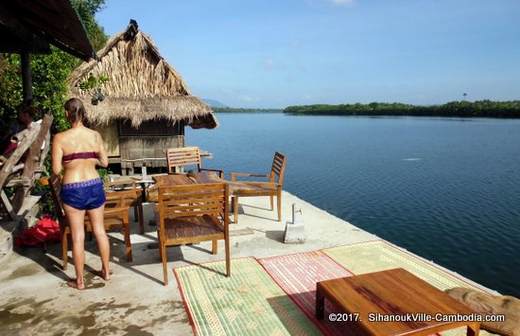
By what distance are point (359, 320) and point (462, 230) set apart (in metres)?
10.1

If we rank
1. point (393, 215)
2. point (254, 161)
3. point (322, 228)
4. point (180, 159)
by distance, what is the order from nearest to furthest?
1. point (322, 228)
2. point (180, 159)
3. point (393, 215)
4. point (254, 161)

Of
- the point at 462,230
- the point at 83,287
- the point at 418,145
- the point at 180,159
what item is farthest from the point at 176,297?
the point at 418,145

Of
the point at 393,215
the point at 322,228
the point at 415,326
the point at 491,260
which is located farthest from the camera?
the point at 393,215

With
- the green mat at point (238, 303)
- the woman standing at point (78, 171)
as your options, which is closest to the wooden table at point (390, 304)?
the green mat at point (238, 303)

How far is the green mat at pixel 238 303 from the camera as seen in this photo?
11.4 ft

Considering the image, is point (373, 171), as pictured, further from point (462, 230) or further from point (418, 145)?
point (418, 145)

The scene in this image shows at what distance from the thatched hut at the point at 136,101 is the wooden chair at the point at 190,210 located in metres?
6.95

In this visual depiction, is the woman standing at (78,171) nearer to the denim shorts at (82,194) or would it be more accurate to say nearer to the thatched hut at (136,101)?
the denim shorts at (82,194)

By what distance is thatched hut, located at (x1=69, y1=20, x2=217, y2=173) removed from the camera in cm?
1042

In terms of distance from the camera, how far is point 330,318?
11.7 ft

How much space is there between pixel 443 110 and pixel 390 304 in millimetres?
93178

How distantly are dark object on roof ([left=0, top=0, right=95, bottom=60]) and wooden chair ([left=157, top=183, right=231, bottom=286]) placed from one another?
2302 millimetres

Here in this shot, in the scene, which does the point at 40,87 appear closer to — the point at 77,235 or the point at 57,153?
the point at 57,153

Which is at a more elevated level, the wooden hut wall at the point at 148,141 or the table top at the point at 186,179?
the wooden hut wall at the point at 148,141
